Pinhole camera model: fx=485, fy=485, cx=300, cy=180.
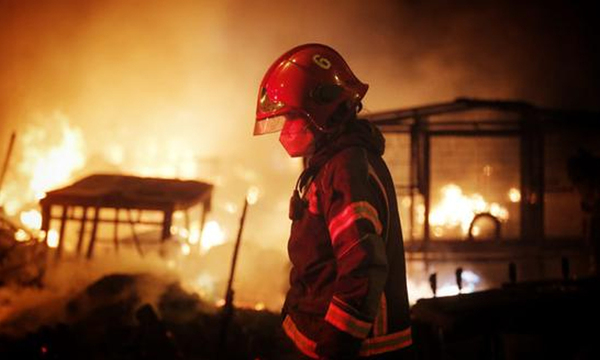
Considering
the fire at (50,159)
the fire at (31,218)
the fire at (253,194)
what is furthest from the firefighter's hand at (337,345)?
the fire at (253,194)

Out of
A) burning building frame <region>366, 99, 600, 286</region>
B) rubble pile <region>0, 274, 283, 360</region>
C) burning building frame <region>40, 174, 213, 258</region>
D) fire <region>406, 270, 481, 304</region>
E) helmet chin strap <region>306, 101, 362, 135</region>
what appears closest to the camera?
helmet chin strap <region>306, 101, 362, 135</region>

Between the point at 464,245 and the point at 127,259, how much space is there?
684 centimetres

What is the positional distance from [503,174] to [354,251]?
396 inches

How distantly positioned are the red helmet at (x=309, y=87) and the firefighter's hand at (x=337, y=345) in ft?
3.25

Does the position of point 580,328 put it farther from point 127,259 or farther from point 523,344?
point 127,259

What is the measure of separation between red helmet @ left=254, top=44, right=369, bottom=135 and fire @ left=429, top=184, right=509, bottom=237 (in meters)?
9.44

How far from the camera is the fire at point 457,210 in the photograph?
11352 millimetres

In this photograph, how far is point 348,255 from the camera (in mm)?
2117

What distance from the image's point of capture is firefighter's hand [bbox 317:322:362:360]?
82.3 inches

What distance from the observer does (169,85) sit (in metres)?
32.3

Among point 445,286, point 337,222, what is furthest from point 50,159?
point 337,222

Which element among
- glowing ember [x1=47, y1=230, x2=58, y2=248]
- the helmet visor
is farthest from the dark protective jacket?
glowing ember [x1=47, y1=230, x2=58, y2=248]

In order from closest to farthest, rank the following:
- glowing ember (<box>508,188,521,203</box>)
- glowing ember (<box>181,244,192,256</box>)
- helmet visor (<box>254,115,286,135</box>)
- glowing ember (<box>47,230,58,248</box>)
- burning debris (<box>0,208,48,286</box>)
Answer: helmet visor (<box>254,115,286,135</box>), burning debris (<box>0,208,48,286</box>), glowing ember (<box>47,230,58,248</box>), glowing ember (<box>181,244,192,256</box>), glowing ember (<box>508,188,521,203</box>)

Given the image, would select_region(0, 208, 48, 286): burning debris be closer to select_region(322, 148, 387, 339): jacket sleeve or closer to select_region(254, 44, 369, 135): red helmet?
select_region(254, 44, 369, 135): red helmet
